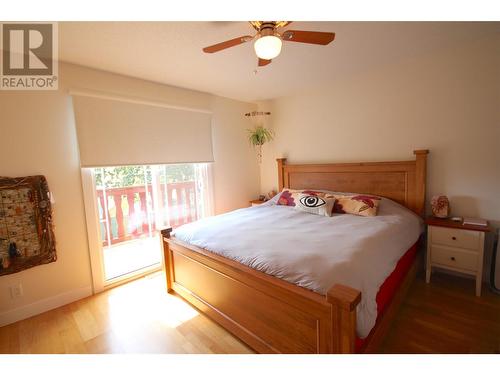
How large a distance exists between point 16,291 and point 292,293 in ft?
7.67

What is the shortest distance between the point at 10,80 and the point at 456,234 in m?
4.06

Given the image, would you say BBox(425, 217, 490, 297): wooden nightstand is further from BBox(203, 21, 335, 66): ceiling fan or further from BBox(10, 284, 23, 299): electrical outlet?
BBox(10, 284, 23, 299): electrical outlet

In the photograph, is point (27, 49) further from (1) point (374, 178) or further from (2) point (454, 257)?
(2) point (454, 257)

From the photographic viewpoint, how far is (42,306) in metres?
2.13

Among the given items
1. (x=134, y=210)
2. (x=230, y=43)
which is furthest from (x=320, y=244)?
(x=134, y=210)

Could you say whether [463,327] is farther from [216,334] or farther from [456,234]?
[216,334]

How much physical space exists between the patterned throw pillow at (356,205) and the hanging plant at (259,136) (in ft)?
5.11

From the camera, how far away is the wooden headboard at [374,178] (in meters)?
2.51

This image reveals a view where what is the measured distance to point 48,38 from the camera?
69.2 inches

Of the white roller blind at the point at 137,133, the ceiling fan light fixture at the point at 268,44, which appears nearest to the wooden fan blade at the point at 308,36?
the ceiling fan light fixture at the point at 268,44

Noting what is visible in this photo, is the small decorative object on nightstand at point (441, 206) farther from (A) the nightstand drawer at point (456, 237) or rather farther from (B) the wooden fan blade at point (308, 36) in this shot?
(B) the wooden fan blade at point (308, 36)

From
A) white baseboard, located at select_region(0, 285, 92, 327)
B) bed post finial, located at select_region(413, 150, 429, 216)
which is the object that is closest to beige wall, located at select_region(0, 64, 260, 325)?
white baseboard, located at select_region(0, 285, 92, 327)

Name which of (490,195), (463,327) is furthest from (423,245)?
(463,327)

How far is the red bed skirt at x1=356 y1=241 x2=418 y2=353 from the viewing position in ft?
4.44
